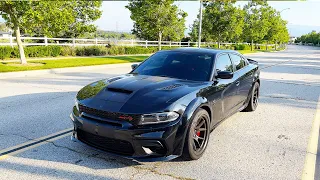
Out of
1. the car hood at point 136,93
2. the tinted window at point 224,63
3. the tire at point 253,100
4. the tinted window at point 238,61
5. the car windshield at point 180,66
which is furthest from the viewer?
the tire at point 253,100

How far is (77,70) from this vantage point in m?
14.1

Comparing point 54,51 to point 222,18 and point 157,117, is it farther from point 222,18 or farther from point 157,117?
point 222,18

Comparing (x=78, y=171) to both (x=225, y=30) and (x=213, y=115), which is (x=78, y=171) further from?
(x=225, y=30)

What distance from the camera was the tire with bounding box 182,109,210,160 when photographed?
12.2 ft

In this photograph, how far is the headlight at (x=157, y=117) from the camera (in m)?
3.40

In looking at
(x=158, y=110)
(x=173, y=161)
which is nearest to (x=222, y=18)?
(x=173, y=161)

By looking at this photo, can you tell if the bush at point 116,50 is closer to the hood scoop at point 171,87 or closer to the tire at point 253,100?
the tire at point 253,100

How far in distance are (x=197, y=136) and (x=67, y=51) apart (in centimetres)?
1911

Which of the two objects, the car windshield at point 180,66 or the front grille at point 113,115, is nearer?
the front grille at point 113,115

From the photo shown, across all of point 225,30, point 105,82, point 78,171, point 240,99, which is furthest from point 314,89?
point 225,30

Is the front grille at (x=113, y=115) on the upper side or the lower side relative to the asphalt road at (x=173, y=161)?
upper

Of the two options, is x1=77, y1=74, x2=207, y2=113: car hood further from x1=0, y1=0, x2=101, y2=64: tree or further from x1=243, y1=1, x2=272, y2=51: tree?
x1=243, y1=1, x2=272, y2=51: tree

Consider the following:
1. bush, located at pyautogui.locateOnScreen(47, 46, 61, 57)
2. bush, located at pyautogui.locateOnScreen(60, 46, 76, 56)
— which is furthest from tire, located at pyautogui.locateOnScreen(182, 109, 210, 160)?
bush, located at pyautogui.locateOnScreen(60, 46, 76, 56)

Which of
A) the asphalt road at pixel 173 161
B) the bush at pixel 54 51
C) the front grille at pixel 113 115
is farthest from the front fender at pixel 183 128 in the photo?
the bush at pixel 54 51
